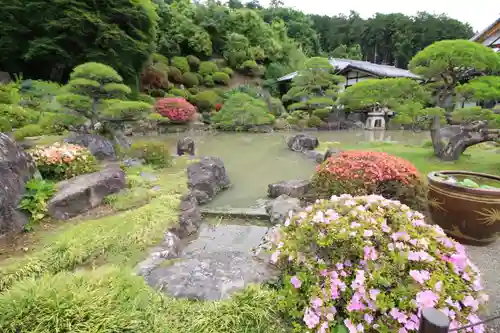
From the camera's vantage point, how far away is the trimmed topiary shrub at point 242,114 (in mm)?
13633

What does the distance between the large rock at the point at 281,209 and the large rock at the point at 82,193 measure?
7.90 feet

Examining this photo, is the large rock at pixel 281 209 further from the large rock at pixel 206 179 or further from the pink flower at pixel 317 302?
the pink flower at pixel 317 302

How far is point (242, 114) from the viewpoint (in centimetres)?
1371

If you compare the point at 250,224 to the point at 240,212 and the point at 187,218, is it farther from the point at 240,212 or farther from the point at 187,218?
the point at 187,218

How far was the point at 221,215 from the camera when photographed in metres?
4.66

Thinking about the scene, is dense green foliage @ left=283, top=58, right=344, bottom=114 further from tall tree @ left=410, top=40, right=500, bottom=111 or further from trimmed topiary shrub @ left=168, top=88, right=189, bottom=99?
tall tree @ left=410, top=40, right=500, bottom=111

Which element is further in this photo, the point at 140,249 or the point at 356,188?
the point at 356,188

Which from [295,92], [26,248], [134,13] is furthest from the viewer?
[295,92]

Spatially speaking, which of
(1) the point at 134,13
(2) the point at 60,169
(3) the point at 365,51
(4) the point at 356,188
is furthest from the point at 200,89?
(3) the point at 365,51

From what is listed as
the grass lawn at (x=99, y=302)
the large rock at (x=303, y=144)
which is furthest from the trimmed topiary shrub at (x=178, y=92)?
the grass lawn at (x=99, y=302)

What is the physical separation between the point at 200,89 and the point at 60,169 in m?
16.1

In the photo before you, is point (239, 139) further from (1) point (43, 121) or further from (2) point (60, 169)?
(2) point (60, 169)

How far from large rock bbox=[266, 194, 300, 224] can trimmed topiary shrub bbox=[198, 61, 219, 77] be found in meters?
17.5

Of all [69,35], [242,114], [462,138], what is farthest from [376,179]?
[69,35]
